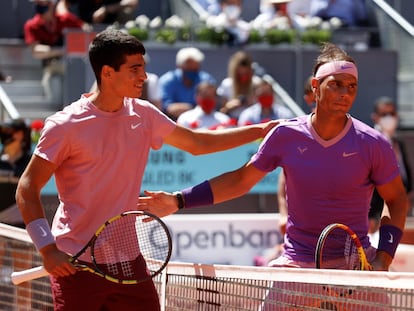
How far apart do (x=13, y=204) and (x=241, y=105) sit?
3.66 metres

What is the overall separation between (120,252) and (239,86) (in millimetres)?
8835

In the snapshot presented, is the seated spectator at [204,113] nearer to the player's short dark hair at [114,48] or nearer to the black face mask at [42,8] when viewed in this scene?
the black face mask at [42,8]

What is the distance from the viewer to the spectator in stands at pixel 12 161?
1138cm

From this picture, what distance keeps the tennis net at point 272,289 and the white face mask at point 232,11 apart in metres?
9.07

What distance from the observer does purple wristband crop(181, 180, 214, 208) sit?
6195 mm

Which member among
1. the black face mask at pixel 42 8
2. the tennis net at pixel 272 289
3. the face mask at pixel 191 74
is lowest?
the face mask at pixel 191 74

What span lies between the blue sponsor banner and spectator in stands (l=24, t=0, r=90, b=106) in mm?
3110

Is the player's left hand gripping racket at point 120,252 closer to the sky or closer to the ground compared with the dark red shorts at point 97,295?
closer to the sky

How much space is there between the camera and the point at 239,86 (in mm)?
14258

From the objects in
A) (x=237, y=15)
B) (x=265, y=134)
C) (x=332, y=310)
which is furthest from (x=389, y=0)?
(x=332, y=310)

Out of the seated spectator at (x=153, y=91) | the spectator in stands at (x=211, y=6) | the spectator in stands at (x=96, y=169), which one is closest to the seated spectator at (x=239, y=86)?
the seated spectator at (x=153, y=91)

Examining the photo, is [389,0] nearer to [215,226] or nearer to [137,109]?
[215,226]

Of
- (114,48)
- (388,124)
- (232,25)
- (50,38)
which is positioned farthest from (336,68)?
(50,38)

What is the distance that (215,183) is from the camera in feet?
20.5
